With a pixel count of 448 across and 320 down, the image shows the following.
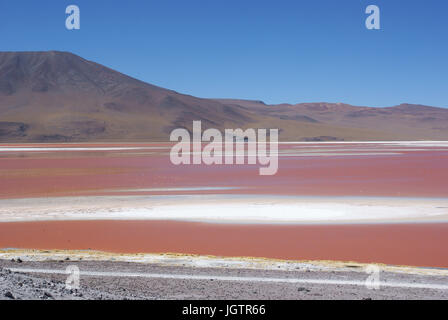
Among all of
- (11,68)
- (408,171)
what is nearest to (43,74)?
(11,68)

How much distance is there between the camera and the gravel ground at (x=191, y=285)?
18.9ft

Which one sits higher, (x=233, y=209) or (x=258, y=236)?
(x=233, y=209)

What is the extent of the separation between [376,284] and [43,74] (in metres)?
150

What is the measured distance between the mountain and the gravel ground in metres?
86.9

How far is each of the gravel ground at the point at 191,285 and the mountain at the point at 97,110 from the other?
86.9 metres

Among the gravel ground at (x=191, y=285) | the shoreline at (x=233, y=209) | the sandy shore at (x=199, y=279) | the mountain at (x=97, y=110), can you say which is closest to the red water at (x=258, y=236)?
the shoreline at (x=233, y=209)

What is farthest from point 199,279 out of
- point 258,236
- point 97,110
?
point 97,110

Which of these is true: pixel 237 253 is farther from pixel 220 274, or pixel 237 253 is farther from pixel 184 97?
pixel 184 97

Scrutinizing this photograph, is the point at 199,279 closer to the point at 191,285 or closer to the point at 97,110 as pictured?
the point at 191,285

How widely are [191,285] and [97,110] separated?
383ft

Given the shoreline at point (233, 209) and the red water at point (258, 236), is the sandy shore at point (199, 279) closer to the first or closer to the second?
the red water at point (258, 236)

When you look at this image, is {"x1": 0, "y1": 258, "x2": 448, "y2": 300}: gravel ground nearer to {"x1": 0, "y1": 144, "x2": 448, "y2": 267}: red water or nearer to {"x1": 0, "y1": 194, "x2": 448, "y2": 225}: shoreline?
{"x1": 0, "y1": 144, "x2": 448, "y2": 267}: red water

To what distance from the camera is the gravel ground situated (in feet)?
18.9

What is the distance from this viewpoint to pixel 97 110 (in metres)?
119
